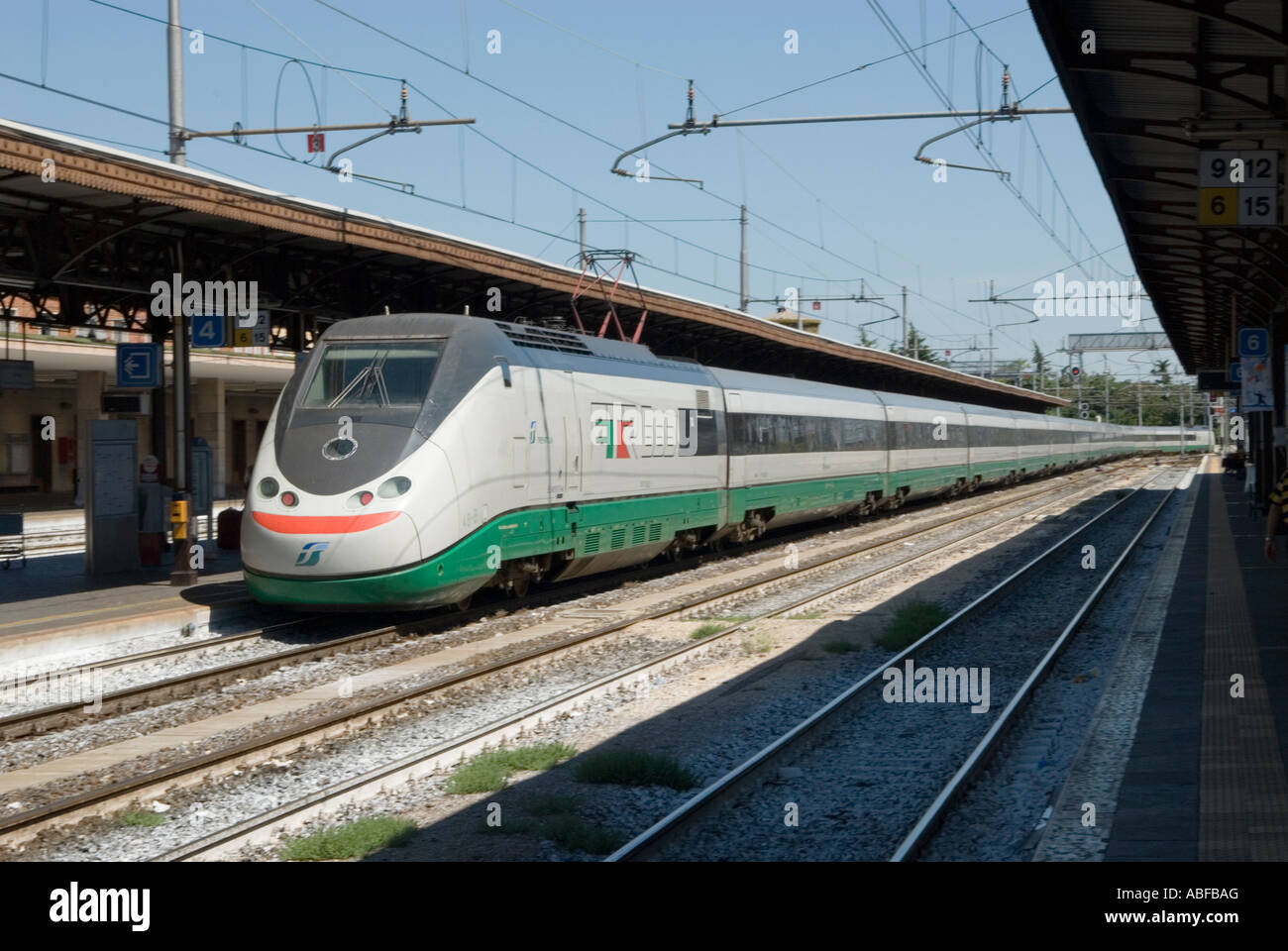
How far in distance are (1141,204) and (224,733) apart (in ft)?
42.7

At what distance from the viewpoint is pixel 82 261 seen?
1659 cm

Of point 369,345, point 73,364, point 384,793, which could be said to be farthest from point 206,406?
point 384,793

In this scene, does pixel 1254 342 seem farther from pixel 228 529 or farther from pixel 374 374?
pixel 228 529

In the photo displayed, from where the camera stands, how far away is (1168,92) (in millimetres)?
12148

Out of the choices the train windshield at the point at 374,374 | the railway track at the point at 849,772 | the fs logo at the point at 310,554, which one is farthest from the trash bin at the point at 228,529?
the railway track at the point at 849,772

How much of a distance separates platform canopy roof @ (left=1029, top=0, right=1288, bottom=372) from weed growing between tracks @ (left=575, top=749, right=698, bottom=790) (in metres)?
5.48

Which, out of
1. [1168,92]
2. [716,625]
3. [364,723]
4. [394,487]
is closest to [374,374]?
[394,487]

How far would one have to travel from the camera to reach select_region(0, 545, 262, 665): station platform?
1189cm

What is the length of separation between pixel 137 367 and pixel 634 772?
12.0 metres

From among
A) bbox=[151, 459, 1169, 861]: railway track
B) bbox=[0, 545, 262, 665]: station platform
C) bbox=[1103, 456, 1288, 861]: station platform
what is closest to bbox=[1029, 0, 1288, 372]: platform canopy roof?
bbox=[1103, 456, 1288, 861]: station platform

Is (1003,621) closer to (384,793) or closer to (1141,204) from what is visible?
(1141,204)

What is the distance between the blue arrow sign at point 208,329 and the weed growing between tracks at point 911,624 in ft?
28.7

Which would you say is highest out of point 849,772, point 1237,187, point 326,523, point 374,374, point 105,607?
point 1237,187

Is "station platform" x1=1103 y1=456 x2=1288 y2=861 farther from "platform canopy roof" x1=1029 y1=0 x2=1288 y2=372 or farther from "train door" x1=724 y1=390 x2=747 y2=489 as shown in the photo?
"train door" x1=724 y1=390 x2=747 y2=489
